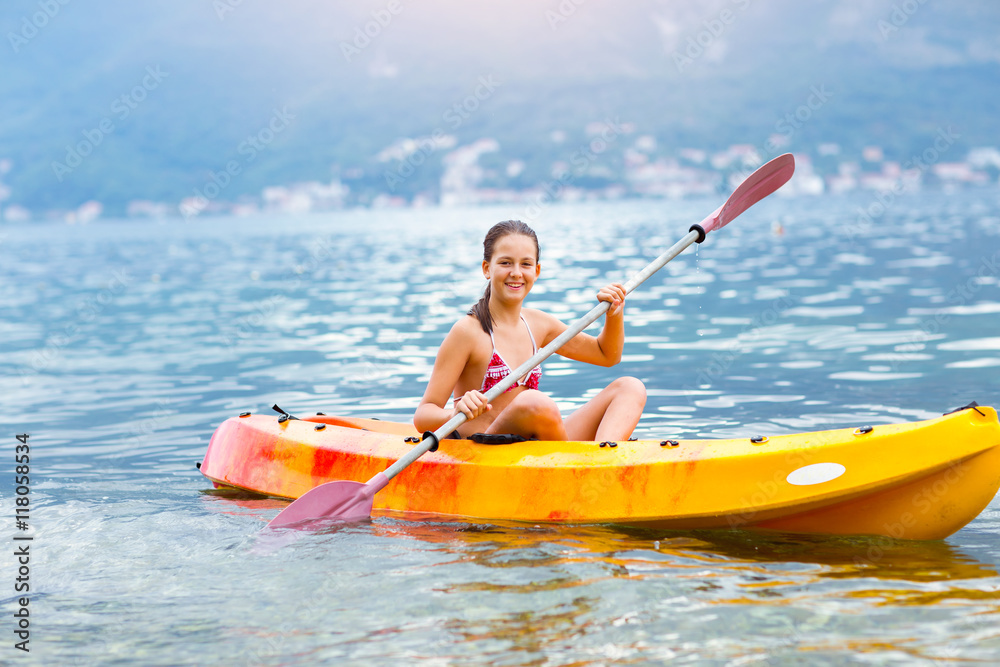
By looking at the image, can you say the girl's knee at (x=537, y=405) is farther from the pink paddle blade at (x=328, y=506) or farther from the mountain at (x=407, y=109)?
the mountain at (x=407, y=109)

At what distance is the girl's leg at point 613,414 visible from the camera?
456 centimetres

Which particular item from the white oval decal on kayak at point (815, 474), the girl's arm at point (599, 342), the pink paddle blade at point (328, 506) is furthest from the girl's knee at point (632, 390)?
the pink paddle blade at point (328, 506)

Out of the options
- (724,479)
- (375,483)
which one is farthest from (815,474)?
(375,483)

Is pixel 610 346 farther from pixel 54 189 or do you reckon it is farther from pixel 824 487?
pixel 54 189

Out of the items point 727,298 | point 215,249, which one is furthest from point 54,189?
point 727,298

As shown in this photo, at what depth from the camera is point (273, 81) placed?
17025cm

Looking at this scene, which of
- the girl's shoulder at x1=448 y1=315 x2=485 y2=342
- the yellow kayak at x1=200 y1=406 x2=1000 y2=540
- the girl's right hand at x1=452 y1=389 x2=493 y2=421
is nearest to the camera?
the yellow kayak at x1=200 y1=406 x2=1000 y2=540

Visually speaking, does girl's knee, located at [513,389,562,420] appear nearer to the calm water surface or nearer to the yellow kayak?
the yellow kayak

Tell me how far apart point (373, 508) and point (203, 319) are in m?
10.6

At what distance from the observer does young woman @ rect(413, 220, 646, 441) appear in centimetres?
451

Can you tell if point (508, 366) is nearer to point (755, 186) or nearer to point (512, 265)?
point (512, 265)

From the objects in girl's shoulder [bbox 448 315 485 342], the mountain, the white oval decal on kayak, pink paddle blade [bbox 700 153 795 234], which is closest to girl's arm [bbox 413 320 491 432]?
girl's shoulder [bbox 448 315 485 342]

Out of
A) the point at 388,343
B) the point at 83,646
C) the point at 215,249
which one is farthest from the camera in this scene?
the point at 215,249

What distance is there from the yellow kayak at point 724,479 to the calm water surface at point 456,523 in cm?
12
